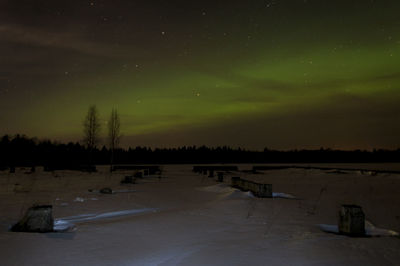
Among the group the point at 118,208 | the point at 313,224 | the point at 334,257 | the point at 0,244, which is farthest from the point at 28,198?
the point at 334,257

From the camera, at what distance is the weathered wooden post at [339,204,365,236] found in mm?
7789

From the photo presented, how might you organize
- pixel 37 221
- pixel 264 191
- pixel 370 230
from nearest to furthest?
pixel 37 221, pixel 370 230, pixel 264 191

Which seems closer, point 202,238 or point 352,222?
point 202,238

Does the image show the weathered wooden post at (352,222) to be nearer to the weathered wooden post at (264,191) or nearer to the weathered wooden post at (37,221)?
the weathered wooden post at (264,191)

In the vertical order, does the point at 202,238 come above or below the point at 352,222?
below

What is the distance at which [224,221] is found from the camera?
365 inches

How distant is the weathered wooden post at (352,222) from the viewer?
779cm

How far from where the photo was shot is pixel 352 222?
780 centimetres

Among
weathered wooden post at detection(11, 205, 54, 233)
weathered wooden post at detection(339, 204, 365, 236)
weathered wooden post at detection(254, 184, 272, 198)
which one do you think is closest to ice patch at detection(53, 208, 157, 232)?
weathered wooden post at detection(11, 205, 54, 233)

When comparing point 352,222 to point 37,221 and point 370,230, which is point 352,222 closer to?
point 370,230

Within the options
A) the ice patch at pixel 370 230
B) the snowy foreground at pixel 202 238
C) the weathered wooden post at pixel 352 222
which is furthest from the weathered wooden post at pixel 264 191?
the weathered wooden post at pixel 352 222

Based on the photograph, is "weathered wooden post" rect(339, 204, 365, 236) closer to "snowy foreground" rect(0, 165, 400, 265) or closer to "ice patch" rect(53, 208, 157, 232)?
"snowy foreground" rect(0, 165, 400, 265)

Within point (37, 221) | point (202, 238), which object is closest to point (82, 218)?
point (37, 221)

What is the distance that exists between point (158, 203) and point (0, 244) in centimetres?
730
